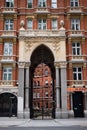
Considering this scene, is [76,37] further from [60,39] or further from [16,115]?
[16,115]

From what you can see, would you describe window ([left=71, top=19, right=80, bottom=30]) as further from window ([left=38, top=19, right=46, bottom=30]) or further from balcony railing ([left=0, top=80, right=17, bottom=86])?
balcony railing ([left=0, top=80, right=17, bottom=86])

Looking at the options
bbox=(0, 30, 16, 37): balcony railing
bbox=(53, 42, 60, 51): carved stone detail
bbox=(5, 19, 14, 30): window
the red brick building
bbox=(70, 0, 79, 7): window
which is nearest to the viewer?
the red brick building

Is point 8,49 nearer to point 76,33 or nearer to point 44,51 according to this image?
point 44,51

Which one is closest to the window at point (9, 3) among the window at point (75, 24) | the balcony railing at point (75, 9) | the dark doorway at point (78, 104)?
the balcony railing at point (75, 9)

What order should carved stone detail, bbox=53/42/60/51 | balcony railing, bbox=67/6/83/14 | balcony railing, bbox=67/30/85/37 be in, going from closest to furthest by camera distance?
carved stone detail, bbox=53/42/60/51
balcony railing, bbox=67/30/85/37
balcony railing, bbox=67/6/83/14

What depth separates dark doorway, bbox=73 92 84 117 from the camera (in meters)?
34.2

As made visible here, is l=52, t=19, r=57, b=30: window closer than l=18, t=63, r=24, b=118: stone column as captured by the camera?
No

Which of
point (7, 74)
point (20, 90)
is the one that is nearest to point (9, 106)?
point (20, 90)

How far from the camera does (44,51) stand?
36281 millimetres

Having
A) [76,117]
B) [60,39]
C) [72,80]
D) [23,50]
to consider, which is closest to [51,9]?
[60,39]

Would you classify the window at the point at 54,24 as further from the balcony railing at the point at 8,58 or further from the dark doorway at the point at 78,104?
the dark doorway at the point at 78,104

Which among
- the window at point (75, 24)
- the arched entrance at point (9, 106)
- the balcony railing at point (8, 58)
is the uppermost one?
the window at point (75, 24)

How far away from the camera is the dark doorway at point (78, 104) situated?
34247mm

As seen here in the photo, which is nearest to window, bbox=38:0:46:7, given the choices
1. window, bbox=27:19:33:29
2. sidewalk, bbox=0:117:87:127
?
window, bbox=27:19:33:29
